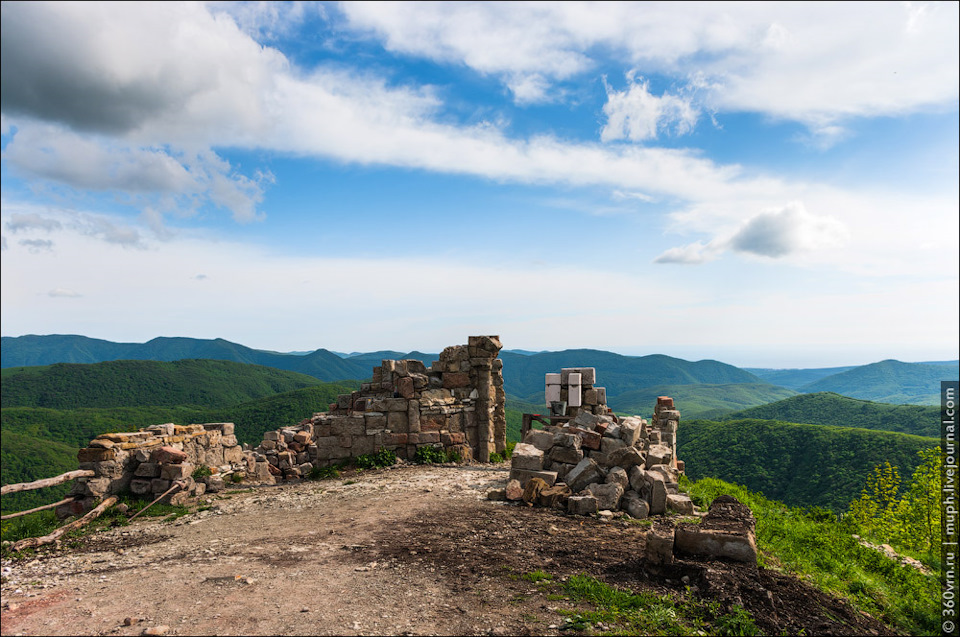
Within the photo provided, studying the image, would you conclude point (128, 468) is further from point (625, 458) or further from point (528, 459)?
point (625, 458)

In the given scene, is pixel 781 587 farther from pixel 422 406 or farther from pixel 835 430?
pixel 835 430

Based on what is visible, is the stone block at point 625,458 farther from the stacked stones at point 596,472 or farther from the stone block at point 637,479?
the stone block at point 637,479

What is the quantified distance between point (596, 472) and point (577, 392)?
628 cm

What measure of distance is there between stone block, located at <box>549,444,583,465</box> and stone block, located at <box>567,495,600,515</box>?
1.38 meters

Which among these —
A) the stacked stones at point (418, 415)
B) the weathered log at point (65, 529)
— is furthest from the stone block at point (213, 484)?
the stacked stones at point (418, 415)

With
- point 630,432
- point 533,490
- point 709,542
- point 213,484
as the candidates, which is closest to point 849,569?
point 709,542

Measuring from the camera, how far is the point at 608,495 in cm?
1072

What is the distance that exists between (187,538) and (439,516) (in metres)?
4.35

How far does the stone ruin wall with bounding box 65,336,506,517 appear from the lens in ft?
41.7

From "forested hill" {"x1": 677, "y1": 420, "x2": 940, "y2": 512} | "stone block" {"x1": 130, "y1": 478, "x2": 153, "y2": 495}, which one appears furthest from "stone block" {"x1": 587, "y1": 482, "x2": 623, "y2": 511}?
"forested hill" {"x1": 677, "y1": 420, "x2": 940, "y2": 512}

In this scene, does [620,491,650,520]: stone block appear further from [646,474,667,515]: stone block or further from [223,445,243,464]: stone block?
[223,445,243,464]: stone block

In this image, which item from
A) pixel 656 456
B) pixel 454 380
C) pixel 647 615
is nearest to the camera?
pixel 647 615

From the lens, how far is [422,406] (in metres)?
16.4

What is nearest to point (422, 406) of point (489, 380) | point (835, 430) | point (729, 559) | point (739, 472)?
point (489, 380)
